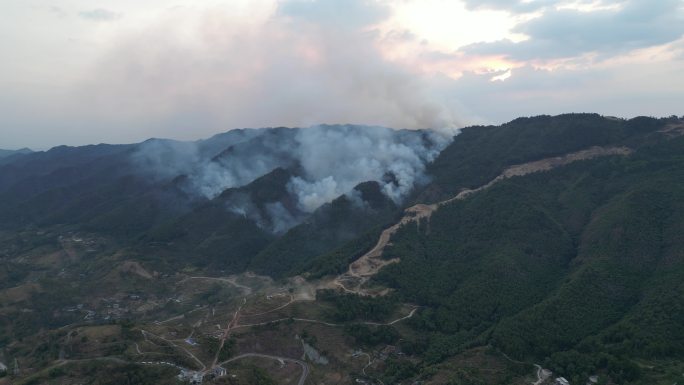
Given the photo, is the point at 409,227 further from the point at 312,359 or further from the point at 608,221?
the point at 312,359

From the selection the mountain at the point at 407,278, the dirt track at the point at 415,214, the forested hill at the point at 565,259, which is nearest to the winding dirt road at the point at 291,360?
the mountain at the point at 407,278

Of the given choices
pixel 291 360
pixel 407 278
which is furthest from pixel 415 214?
pixel 291 360

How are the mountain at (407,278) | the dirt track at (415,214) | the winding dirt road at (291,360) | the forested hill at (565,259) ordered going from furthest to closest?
1. the dirt track at (415,214)
2. the forested hill at (565,259)
3. the winding dirt road at (291,360)
4. the mountain at (407,278)

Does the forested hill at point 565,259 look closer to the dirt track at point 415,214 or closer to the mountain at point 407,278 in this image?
the mountain at point 407,278

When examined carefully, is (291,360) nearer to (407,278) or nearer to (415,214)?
(407,278)

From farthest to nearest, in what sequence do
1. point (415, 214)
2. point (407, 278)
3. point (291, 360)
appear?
1. point (415, 214)
2. point (407, 278)
3. point (291, 360)

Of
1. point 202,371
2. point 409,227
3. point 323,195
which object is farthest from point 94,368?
point 323,195

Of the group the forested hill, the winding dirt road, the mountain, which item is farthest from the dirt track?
the winding dirt road

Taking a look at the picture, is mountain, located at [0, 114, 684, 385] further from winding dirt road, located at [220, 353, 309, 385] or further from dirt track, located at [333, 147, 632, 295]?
dirt track, located at [333, 147, 632, 295]

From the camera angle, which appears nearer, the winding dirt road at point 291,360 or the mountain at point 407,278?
the mountain at point 407,278
